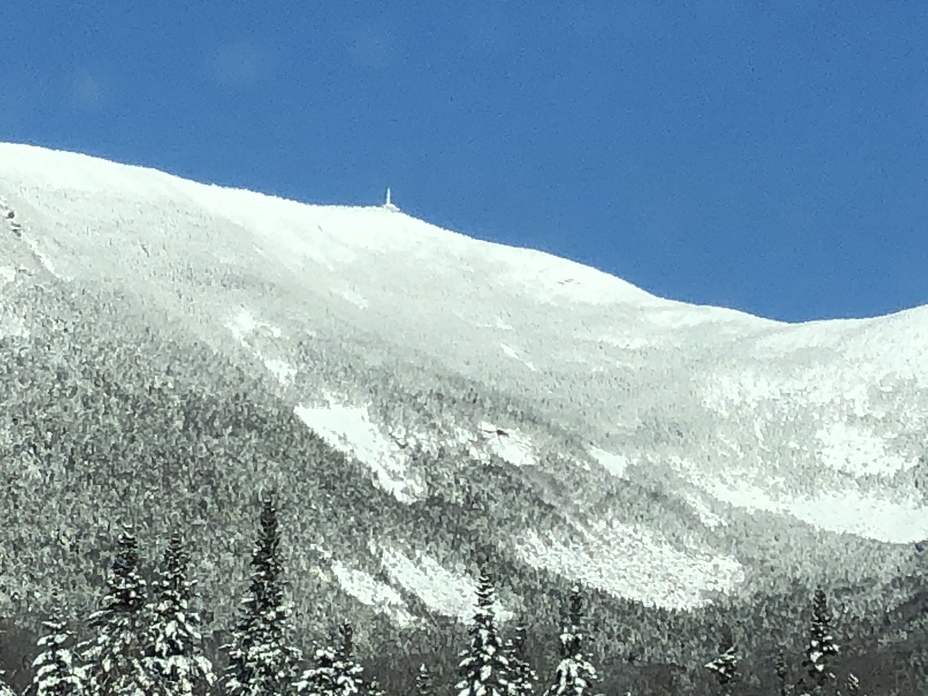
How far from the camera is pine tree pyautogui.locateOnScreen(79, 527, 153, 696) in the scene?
203 feet

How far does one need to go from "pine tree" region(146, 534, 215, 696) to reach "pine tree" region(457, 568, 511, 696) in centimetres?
1152

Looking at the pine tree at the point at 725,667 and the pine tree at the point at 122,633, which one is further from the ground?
the pine tree at the point at 725,667

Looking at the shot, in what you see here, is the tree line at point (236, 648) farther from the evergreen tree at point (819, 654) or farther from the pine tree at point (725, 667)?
the pine tree at point (725, 667)

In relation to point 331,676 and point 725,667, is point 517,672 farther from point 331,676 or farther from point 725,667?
point 725,667

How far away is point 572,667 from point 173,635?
18577 mm

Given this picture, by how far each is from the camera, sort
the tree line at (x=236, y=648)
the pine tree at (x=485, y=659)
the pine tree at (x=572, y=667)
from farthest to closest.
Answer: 1. the pine tree at (x=572, y=667)
2. the pine tree at (x=485, y=659)
3. the tree line at (x=236, y=648)

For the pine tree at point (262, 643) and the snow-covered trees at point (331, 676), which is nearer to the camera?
the pine tree at point (262, 643)

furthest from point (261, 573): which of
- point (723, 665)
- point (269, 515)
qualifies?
point (723, 665)

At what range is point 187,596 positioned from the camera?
2510 inches

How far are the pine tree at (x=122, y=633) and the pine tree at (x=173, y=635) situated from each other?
740 millimetres

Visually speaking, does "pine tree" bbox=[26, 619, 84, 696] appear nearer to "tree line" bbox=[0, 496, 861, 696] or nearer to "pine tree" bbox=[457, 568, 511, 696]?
"tree line" bbox=[0, 496, 861, 696]

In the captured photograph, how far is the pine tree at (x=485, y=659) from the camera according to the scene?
63.6 meters

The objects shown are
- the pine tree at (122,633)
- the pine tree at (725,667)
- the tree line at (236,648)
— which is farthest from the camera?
the pine tree at (725,667)

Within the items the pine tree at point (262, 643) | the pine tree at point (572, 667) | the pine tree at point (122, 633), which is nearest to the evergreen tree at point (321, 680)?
the pine tree at point (262, 643)
